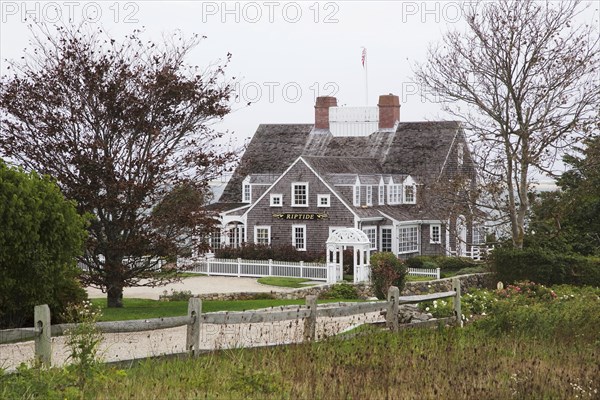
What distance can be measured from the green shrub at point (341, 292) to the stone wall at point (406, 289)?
1.07 ft

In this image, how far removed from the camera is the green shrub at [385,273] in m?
35.2

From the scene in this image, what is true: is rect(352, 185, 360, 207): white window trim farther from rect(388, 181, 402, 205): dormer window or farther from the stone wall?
the stone wall

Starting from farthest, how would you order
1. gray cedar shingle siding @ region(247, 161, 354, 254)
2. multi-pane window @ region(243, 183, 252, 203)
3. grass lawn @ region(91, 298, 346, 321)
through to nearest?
multi-pane window @ region(243, 183, 252, 203), gray cedar shingle siding @ region(247, 161, 354, 254), grass lawn @ region(91, 298, 346, 321)

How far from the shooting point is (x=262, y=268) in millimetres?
47625

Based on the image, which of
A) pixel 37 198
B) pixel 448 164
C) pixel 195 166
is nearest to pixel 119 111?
pixel 195 166

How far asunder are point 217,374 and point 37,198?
27.9ft

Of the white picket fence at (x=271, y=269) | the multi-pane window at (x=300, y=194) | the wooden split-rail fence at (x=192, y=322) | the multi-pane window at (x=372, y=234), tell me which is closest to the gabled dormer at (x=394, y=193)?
the multi-pane window at (x=372, y=234)

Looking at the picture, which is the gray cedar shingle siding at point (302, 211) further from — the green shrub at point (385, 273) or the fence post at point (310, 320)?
the fence post at point (310, 320)

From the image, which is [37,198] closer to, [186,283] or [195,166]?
[195,166]

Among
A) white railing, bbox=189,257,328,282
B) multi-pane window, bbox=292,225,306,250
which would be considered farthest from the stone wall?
multi-pane window, bbox=292,225,306,250

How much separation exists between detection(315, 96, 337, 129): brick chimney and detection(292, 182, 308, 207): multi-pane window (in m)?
9.90

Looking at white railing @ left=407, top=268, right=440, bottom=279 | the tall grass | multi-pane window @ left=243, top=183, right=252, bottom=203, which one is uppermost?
multi-pane window @ left=243, top=183, right=252, bottom=203

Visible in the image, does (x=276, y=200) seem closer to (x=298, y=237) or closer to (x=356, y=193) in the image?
(x=298, y=237)

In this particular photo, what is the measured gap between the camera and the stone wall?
35562 millimetres
